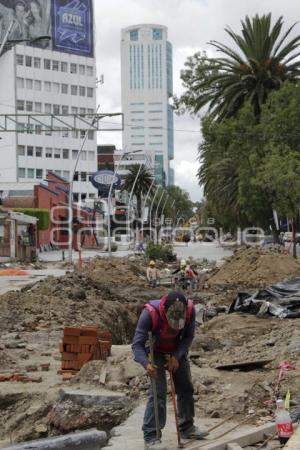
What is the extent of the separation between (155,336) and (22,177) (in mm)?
99193

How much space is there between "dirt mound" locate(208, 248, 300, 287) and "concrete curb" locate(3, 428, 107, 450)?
67.3 feet

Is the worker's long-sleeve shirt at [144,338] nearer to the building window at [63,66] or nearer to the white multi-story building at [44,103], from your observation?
the white multi-story building at [44,103]

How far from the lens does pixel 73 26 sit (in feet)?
350

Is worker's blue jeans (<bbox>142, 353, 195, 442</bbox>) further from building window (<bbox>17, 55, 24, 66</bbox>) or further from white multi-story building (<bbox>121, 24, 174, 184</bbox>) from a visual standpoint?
white multi-story building (<bbox>121, 24, 174, 184</bbox>)

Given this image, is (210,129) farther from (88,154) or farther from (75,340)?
(88,154)

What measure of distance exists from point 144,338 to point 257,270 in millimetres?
23574

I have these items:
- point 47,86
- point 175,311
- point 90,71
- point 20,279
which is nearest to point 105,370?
point 175,311

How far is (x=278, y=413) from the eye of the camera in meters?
6.11

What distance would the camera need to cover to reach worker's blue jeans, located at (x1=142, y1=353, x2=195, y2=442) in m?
6.48

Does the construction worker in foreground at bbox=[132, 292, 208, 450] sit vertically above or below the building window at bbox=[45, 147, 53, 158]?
below

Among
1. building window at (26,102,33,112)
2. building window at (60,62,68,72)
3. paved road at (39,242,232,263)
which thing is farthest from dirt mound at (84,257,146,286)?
building window at (60,62,68,72)

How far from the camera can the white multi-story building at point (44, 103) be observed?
104500 mm

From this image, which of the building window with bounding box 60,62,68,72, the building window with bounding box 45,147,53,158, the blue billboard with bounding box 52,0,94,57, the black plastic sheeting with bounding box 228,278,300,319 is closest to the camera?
the black plastic sheeting with bounding box 228,278,300,319

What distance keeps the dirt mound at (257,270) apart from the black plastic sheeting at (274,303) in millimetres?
8775
